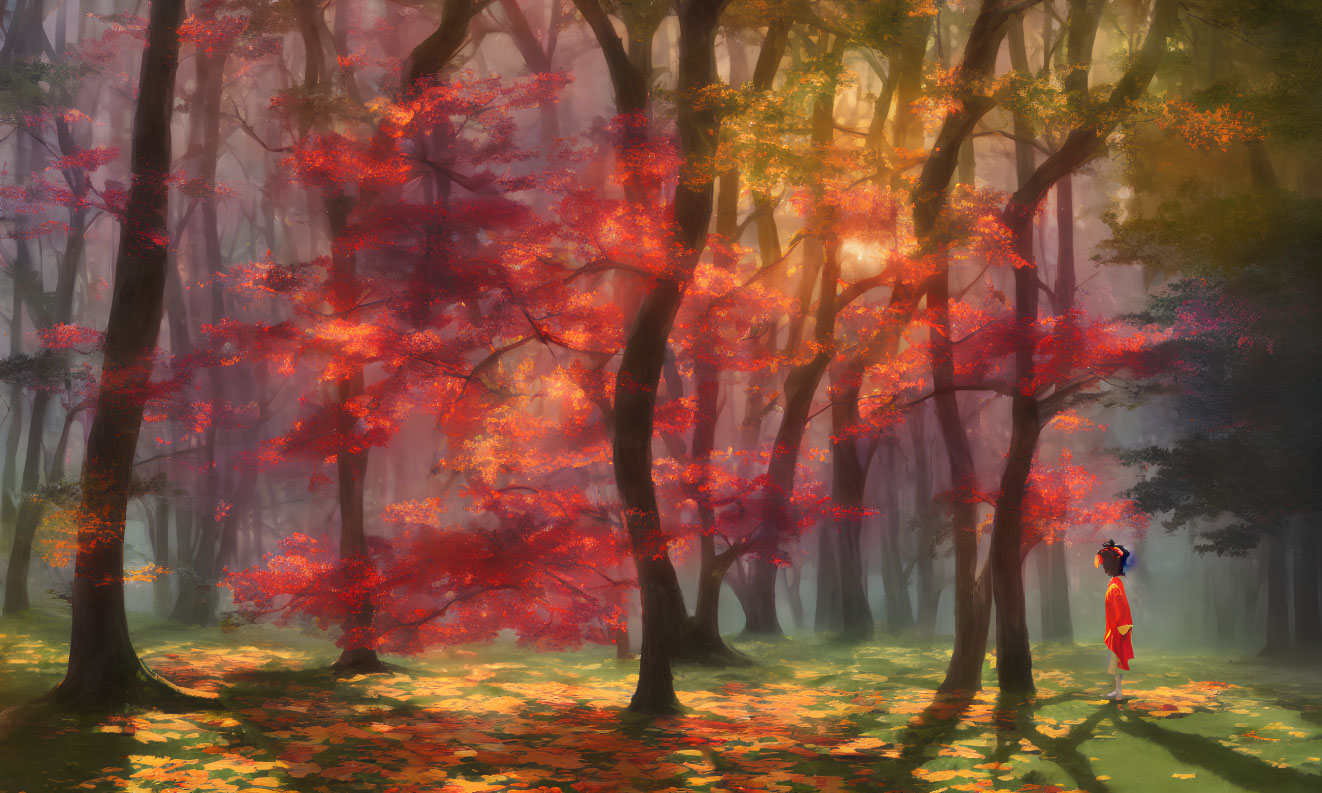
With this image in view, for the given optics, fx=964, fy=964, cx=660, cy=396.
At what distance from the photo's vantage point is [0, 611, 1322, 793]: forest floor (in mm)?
6934

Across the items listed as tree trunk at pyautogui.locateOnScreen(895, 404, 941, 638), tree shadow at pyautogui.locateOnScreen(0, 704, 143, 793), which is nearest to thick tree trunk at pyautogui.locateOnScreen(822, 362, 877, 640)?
tree trunk at pyautogui.locateOnScreen(895, 404, 941, 638)

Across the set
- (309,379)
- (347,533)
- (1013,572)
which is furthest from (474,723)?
(309,379)

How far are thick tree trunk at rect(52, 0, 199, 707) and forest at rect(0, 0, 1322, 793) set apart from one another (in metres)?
0.04

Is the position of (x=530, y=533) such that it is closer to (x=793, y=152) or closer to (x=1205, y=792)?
(x=793, y=152)

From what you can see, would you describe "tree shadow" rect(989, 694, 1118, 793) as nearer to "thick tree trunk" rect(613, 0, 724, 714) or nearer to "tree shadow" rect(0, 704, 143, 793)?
"thick tree trunk" rect(613, 0, 724, 714)

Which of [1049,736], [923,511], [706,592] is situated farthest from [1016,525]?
[923,511]

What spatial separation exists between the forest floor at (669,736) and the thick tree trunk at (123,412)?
0.57 meters

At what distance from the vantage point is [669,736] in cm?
868

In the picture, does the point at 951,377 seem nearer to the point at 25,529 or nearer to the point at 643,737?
the point at 643,737

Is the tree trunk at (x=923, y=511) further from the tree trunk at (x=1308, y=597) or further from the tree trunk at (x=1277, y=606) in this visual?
the tree trunk at (x=1308, y=597)

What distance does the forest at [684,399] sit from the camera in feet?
28.3

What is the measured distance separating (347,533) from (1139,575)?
32476 millimetres

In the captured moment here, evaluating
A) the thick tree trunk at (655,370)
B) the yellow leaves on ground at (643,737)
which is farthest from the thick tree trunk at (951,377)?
the thick tree trunk at (655,370)

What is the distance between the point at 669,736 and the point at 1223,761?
4.43 meters
